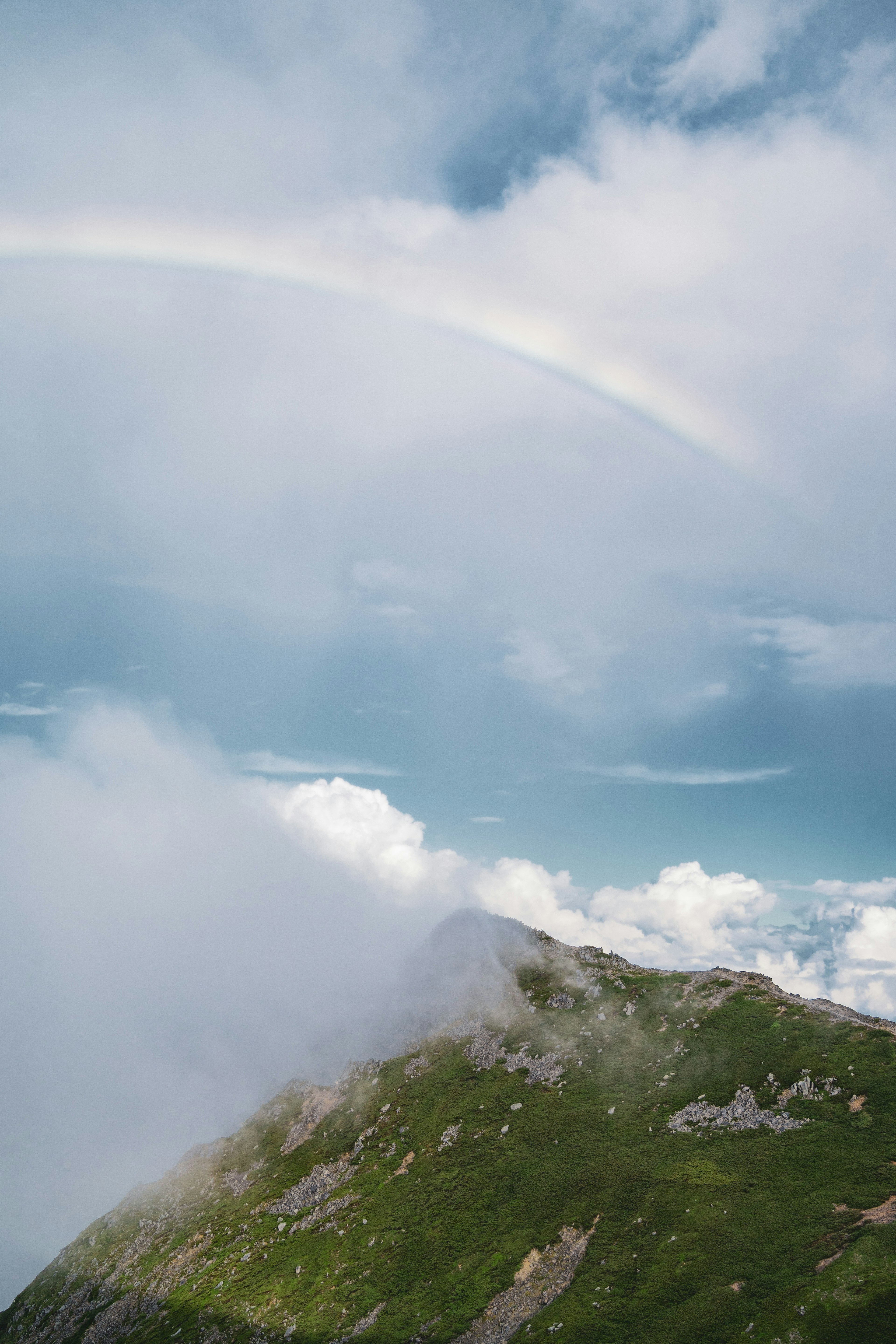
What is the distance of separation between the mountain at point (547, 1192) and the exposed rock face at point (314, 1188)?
455 millimetres

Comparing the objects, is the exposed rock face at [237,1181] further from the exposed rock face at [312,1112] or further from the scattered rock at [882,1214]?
the scattered rock at [882,1214]

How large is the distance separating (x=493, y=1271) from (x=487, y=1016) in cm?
5314

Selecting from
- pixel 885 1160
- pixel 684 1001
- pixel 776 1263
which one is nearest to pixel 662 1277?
pixel 776 1263

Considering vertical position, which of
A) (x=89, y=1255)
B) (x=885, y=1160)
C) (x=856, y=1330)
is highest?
(x=885, y=1160)

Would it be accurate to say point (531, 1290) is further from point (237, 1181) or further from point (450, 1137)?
point (237, 1181)

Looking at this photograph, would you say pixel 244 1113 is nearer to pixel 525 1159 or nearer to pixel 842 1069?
pixel 525 1159

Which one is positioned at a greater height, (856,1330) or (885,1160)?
(885,1160)

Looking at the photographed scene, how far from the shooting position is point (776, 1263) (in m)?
52.9

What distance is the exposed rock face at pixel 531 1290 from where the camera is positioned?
61594 mm

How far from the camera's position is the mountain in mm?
55375

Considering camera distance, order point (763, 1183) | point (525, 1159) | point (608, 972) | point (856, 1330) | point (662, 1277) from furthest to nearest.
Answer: point (608, 972) → point (525, 1159) → point (763, 1183) → point (662, 1277) → point (856, 1330)

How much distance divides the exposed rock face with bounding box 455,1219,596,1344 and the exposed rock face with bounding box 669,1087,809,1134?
1641 cm

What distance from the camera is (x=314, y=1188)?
103 metres

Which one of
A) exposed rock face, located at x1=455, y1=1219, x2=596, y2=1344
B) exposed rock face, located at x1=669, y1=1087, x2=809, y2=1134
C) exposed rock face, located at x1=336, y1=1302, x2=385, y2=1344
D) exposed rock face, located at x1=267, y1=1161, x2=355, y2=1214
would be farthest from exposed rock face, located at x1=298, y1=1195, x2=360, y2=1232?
exposed rock face, located at x1=669, y1=1087, x2=809, y2=1134
